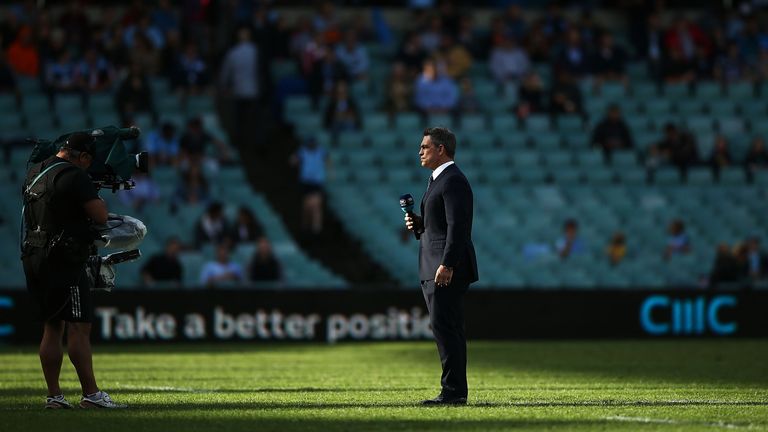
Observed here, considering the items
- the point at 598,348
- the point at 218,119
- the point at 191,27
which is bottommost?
the point at 598,348

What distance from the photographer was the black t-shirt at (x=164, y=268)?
23.6m

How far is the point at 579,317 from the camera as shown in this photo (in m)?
24.7

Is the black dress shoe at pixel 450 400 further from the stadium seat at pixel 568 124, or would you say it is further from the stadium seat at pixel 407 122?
the stadium seat at pixel 568 124

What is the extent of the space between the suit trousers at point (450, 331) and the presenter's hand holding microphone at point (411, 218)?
52 cm

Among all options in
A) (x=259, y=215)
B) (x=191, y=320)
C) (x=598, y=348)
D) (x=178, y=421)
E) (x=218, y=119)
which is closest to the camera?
(x=178, y=421)

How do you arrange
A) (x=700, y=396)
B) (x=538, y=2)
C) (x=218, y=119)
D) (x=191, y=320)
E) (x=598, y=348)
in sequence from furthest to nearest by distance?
(x=538, y=2) → (x=218, y=119) → (x=191, y=320) → (x=598, y=348) → (x=700, y=396)

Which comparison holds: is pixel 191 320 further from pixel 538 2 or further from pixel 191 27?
pixel 538 2

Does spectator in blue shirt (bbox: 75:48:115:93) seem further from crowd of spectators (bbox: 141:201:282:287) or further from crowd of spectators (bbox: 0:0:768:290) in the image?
crowd of spectators (bbox: 141:201:282:287)

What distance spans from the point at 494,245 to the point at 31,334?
8.60m

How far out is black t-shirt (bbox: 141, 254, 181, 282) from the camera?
2361 centimetres

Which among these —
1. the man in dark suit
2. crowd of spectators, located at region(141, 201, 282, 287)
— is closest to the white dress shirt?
the man in dark suit

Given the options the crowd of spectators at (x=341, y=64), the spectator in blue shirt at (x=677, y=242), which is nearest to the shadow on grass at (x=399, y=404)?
the crowd of spectators at (x=341, y=64)

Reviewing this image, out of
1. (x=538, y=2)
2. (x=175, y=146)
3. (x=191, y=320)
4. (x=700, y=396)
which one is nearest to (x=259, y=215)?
(x=175, y=146)

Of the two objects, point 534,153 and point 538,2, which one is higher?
point 538,2
